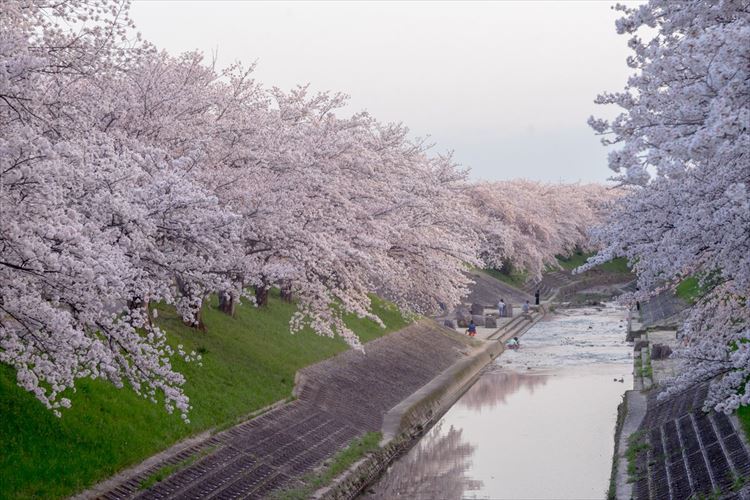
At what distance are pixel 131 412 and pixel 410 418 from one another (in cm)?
1109

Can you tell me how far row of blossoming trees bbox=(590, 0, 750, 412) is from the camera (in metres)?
8.20

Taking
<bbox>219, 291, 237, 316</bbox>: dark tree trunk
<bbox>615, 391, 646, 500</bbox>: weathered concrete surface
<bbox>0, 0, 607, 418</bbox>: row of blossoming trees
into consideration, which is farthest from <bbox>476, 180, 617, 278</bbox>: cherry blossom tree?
<bbox>219, 291, 237, 316</bbox>: dark tree trunk

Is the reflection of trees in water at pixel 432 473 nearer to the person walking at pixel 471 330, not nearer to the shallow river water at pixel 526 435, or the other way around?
the shallow river water at pixel 526 435

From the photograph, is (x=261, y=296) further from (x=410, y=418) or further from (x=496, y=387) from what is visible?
(x=496, y=387)

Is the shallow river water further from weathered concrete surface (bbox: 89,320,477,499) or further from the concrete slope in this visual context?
the concrete slope

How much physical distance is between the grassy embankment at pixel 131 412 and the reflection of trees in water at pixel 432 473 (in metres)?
3.48

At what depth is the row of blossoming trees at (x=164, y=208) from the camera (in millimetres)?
11570

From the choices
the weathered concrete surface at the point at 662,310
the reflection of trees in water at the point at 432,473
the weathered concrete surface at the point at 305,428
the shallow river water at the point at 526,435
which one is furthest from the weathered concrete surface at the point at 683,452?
the weathered concrete surface at the point at 662,310

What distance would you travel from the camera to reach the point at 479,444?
27.5 metres

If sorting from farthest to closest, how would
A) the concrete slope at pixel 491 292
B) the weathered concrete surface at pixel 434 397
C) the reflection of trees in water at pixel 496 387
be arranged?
the concrete slope at pixel 491 292 → the reflection of trees in water at pixel 496 387 → the weathered concrete surface at pixel 434 397

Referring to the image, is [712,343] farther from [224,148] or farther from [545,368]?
[545,368]

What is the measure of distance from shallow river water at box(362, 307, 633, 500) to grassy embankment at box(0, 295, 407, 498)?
4.01 m

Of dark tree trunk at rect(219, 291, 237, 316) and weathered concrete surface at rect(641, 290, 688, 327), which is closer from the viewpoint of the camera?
dark tree trunk at rect(219, 291, 237, 316)

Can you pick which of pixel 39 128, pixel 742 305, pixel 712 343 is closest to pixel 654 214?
pixel 712 343
